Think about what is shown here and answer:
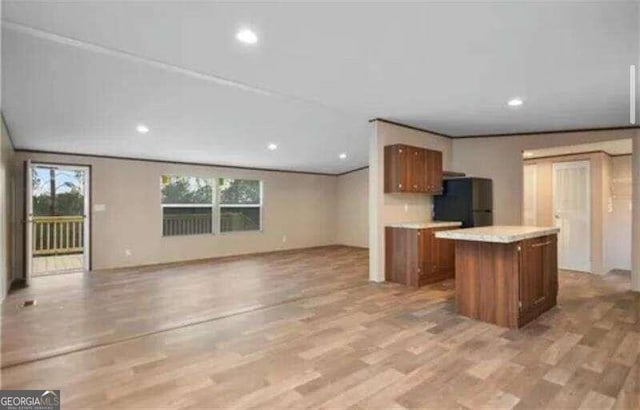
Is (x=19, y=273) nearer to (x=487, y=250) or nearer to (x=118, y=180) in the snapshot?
(x=118, y=180)

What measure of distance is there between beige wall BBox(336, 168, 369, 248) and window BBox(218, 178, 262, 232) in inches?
101

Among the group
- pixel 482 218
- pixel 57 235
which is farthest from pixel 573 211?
pixel 57 235

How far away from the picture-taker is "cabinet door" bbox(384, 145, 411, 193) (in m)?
5.23

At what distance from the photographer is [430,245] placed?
204 inches

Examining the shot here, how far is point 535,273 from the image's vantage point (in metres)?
3.65

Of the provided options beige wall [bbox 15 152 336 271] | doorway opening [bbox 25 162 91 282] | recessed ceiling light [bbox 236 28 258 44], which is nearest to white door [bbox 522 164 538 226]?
beige wall [bbox 15 152 336 271]

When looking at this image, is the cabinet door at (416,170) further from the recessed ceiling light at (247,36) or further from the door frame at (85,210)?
the door frame at (85,210)

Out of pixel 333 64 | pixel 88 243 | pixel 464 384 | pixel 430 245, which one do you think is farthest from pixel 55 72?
pixel 430 245

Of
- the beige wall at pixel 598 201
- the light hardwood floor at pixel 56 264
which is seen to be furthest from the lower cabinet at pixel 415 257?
the light hardwood floor at pixel 56 264

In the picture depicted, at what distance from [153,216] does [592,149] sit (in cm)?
832

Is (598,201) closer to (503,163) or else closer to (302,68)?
(503,163)

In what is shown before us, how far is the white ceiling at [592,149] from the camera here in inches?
217

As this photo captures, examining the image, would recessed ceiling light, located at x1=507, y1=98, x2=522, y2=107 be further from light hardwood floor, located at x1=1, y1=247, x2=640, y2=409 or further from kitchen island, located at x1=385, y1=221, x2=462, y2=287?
light hardwood floor, located at x1=1, y1=247, x2=640, y2=409

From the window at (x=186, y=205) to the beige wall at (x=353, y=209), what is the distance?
3816 mm
